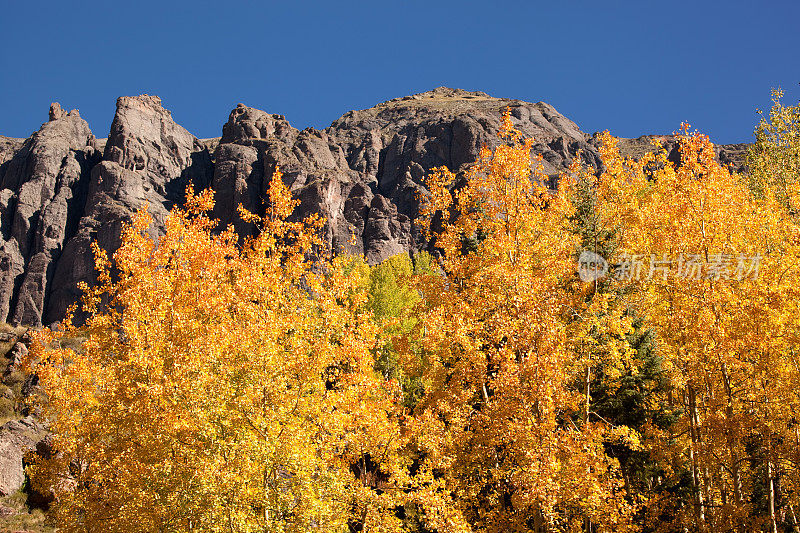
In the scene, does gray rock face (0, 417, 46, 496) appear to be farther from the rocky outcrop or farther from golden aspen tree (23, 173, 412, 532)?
the rocky outcrop

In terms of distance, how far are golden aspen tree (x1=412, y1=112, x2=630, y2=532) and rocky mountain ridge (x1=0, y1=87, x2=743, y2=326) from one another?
187ft

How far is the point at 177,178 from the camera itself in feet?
355

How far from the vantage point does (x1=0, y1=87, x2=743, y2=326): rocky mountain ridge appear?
8531cm

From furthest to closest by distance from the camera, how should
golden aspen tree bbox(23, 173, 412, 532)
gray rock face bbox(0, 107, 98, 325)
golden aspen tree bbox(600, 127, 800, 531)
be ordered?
gray rock face bbox(0, 107, 98, 325) < golden aspen tree bbox(600, 127, 800, 531) < golden aspen tree bbox(23, 173, 412, 532)

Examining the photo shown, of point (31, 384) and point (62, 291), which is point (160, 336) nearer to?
point (31, 384)

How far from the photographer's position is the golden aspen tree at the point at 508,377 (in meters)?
11.4

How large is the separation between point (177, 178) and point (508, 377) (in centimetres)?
10850

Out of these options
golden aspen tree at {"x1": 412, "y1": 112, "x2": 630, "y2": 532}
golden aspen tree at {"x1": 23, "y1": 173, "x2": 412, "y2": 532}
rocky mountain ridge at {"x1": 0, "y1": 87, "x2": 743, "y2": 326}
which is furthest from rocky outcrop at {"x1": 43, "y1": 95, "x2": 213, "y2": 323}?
golden aspen tree at {"x1": 412, "y1": 112, "x2": 630, "y2": 532}

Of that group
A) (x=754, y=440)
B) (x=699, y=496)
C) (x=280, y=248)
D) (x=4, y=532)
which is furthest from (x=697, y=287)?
(x=4, y=532)

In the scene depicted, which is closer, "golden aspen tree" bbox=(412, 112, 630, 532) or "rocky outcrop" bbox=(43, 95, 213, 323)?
"golden aspen tree" bbox=(412, 112, 630, 532)

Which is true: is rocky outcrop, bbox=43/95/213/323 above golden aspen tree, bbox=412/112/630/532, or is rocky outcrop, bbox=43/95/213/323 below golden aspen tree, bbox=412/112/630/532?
above

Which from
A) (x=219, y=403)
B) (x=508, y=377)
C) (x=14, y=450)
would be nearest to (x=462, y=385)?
(x=508, y=377)

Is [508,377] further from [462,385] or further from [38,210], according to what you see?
[38,210]

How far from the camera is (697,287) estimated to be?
14133mm
